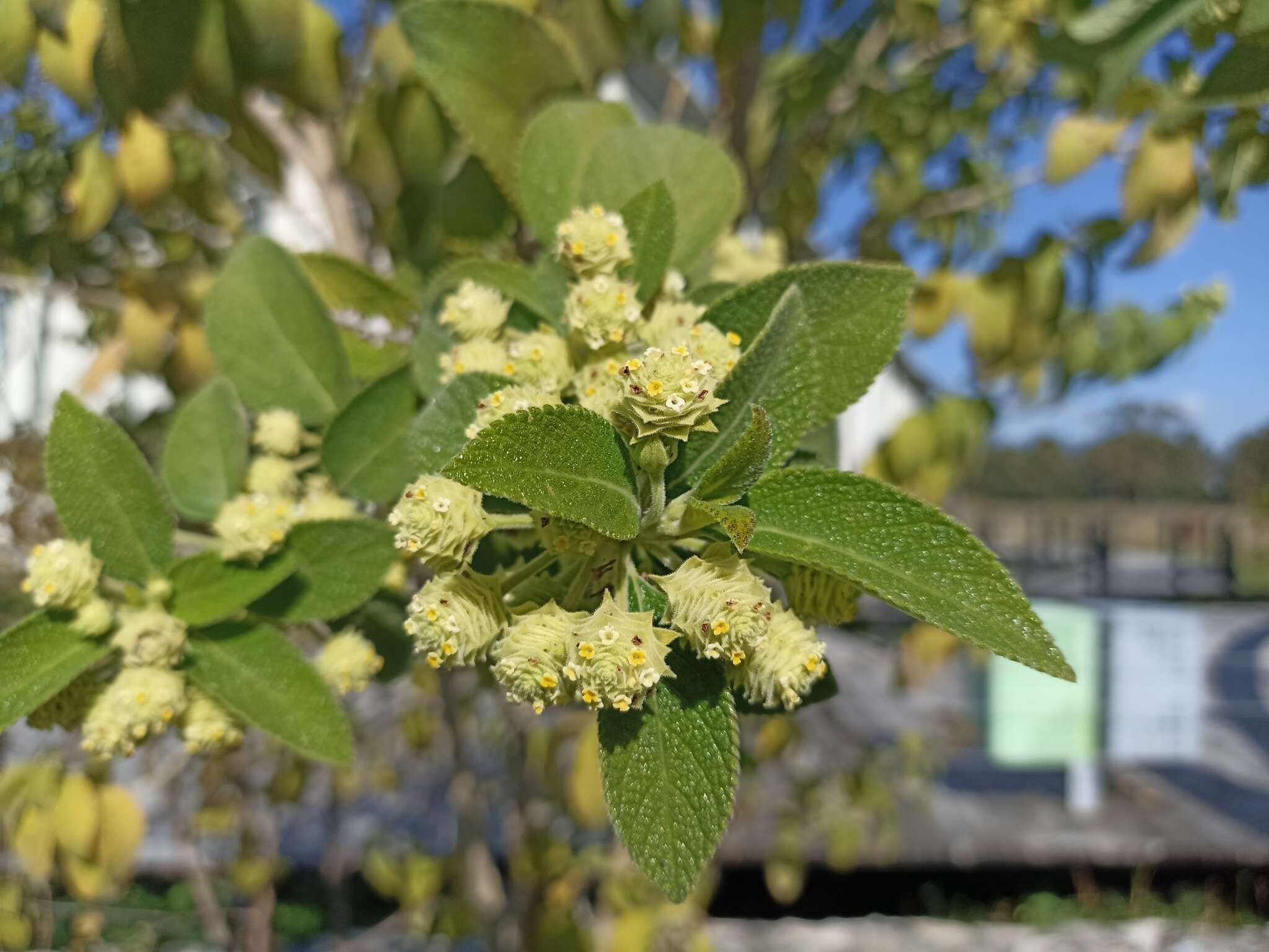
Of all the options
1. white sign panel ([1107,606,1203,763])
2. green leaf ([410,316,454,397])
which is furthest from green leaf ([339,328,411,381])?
white sign panel ([1107,606,1203,763])

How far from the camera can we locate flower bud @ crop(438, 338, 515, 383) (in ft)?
1.76

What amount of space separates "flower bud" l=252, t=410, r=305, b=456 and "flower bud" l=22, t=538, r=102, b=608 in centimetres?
15

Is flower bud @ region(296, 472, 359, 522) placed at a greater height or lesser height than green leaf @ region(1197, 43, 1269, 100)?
lesser

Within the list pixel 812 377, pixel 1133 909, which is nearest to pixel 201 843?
pixel 812 377

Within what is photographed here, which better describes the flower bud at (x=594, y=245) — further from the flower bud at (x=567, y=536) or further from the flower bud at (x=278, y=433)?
the flower bud at (x=278, y=433)

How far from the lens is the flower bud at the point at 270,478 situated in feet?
2.19

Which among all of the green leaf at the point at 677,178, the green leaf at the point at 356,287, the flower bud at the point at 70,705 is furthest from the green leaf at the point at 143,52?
the flower bud at the point at 70,705

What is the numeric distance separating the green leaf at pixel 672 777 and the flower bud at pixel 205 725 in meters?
0.28

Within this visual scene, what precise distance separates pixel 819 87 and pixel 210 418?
0.84m

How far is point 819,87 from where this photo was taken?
1.14 meters

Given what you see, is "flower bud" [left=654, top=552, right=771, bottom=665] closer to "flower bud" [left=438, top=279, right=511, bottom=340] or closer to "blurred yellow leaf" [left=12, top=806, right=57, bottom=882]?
"flower bud" [left=438, top=279, right=511, bottom=340]

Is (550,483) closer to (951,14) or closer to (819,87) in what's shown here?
(819,87)

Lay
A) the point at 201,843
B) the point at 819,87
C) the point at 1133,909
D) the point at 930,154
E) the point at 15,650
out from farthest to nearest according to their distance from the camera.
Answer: the point at 1133,909 < the point at 201,843 < the point at 930,154 < the point at 819,87 < the point at 15,650

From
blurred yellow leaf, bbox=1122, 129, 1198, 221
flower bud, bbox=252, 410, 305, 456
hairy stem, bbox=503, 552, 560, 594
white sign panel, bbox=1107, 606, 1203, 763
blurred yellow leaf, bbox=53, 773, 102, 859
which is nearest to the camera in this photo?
hairy stem, bbox=503, 552, 560, 594
